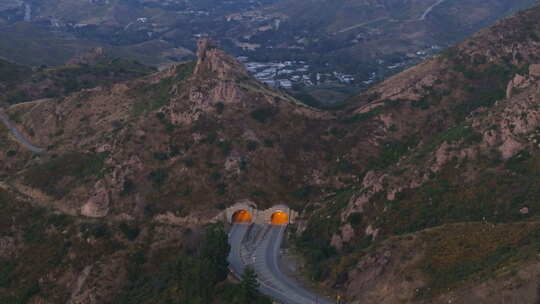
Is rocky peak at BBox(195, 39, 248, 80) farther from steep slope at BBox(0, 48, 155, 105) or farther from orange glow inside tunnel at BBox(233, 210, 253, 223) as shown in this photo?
steep slope at BBox(0, 48, 155, 105)

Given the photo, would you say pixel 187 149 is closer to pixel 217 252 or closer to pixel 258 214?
pixel 258 214

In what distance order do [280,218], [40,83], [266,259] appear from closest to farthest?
[266,259] < [280,218] < [40,83]

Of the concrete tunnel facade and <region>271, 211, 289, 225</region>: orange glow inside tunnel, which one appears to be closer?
<region>271, 211, 289, 225</region>: orange glow inside tunnel

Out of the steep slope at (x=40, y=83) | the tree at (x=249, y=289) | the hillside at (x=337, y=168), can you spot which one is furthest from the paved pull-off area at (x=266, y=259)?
the steep slope at (x=40, y=83)

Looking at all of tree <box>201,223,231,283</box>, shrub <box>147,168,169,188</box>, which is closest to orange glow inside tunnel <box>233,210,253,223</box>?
shrub <box>147,168,169,188</box>

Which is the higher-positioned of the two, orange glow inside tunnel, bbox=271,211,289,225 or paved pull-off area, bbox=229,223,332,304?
paved pull-off area, bbox=229,223,332,304

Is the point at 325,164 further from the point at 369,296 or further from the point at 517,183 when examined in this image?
the point at 369,296

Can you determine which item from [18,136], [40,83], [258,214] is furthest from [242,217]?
[40,83]

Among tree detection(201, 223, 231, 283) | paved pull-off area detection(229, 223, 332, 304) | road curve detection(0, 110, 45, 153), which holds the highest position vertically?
tree detection(201, 223, 231, 283)
